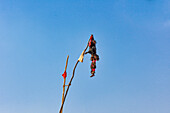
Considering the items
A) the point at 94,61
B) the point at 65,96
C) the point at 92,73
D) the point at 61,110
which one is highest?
the point at 94,61

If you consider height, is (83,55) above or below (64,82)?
above

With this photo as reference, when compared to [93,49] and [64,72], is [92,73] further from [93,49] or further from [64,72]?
[64,72]

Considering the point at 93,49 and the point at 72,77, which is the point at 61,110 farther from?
the point at 93,49

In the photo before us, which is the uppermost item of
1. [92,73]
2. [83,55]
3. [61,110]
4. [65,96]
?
[83,55]

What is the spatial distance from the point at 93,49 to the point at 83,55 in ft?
2.88

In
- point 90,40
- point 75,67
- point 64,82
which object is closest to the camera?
point 90,40

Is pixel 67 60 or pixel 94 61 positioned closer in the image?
pixel 94 61

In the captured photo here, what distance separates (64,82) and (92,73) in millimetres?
3484

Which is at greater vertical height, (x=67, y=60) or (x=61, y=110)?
(x=67, y=60)

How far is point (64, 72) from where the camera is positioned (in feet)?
39.8

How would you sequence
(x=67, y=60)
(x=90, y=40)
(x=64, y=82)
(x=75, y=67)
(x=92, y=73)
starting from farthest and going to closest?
(x=67, y=60), (x=64, y=82), (x=75, y=67), (x=90, y=40), (x=92, y=73)

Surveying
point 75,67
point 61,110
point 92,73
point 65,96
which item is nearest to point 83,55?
point 75,67

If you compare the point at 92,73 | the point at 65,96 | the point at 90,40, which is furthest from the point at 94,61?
the point at 65,96

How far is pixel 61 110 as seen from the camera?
10.6 m
